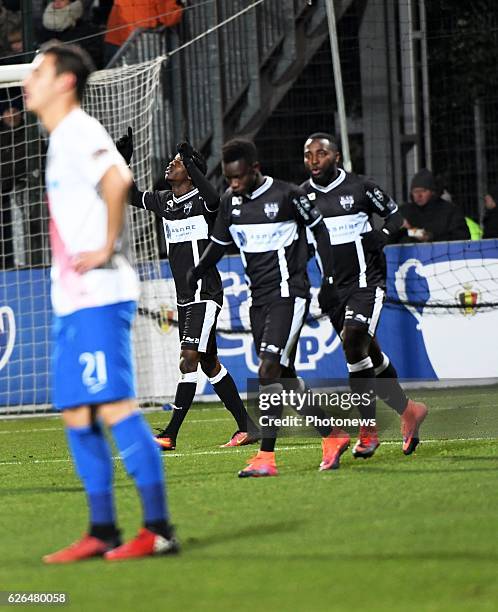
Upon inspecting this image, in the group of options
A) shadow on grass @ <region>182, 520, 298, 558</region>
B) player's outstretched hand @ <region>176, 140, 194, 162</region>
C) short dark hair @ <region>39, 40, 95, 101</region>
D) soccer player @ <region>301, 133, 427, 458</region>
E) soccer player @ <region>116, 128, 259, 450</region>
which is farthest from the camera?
soccer player @ <region>116, 128, 259, 450</region>

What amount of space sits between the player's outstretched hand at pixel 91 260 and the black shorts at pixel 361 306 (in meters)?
4.07

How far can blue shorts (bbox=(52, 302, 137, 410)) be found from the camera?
5293mm

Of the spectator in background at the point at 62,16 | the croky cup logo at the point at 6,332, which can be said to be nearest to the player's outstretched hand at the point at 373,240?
the croky cup logo at the point at 6,332

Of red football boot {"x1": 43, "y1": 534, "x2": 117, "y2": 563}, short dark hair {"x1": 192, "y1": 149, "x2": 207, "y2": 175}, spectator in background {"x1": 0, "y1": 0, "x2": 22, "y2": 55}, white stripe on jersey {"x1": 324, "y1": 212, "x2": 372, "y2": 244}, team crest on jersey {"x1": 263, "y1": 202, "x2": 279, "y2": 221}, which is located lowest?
red football boot {"x1": 43, "y1": 534, "x2": 117, "y2": 563}

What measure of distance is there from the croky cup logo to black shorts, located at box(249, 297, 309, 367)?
22.2 feet

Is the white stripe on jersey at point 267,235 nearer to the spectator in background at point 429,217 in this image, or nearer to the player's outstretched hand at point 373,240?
the player's outstretched hand at point 373,240

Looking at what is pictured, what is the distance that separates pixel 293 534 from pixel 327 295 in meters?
2.62

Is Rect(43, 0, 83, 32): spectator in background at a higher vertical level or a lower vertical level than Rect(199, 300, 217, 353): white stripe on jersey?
higher

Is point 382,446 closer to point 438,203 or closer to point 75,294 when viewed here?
point 75,294

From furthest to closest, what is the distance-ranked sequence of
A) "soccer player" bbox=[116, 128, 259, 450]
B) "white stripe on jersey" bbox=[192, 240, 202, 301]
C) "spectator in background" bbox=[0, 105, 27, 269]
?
1. "spectator in background" bbox=[0, 105, 27, 269]
2. "white stripe on jersey" bbox=[192, 240, 202, 301]
3. "soccer player" bbox=[116, 128, 259, 450]

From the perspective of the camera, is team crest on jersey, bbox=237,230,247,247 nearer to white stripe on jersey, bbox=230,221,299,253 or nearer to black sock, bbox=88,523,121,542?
white stripe on jersey, bbox=230,221,299,253

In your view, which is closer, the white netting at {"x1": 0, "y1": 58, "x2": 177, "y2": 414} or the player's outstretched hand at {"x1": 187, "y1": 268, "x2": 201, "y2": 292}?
the player's outstretched hand at {"x1": 187, "y1": 268, "x2": 201, "y2": 292}

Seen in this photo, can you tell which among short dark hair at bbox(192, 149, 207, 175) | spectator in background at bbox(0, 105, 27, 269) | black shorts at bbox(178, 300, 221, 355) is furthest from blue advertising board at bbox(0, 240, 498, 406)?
short dark hair at bbox(192, 149, 207, 175)

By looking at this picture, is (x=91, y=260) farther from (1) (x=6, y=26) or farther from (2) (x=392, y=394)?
(1) (x=6, y=26)
